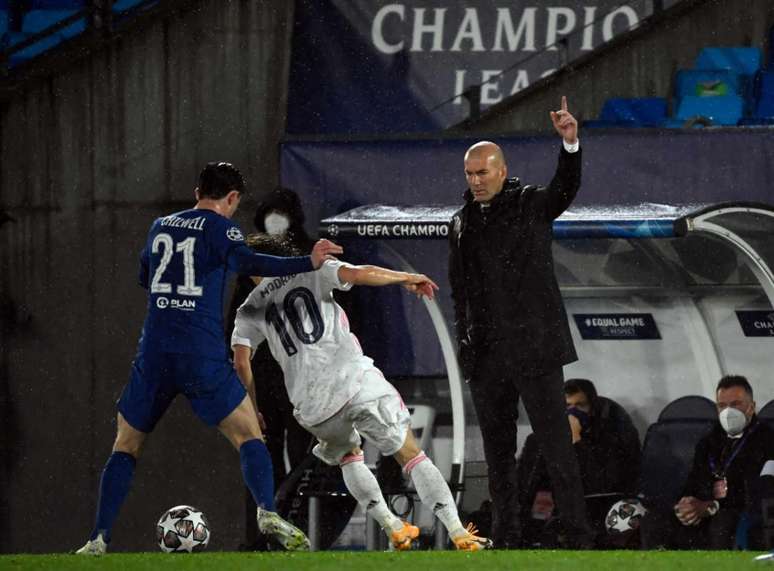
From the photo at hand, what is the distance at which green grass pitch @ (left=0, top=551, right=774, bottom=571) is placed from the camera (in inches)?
283

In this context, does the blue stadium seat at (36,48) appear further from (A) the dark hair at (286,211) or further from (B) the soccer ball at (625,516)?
(B) the soccer ball at (625,516)

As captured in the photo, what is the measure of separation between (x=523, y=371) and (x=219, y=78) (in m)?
5.16

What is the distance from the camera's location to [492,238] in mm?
8445

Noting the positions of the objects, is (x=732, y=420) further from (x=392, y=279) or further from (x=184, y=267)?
(x=184, y=267)

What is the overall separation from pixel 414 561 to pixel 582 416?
10.3 ft

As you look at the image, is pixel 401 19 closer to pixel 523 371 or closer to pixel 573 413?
pixel 573 413

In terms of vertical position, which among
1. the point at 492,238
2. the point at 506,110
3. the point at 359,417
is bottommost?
the point at 359,417

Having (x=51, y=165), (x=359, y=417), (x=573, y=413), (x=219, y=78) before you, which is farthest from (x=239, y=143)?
(x=359, y=417)

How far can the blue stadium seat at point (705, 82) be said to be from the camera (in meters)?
13.2

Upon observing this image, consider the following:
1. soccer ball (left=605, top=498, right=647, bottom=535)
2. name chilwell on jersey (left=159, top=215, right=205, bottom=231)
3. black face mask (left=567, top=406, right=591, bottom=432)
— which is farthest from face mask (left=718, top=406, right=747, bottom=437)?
name chilwell on jersey (left=159, top=215, right=205, bottom=231)

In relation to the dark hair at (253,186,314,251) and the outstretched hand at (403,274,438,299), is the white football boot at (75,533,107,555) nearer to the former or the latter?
the outstretched hand at (403,274,438,299)

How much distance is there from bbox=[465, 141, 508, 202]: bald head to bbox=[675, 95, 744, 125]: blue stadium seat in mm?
4742

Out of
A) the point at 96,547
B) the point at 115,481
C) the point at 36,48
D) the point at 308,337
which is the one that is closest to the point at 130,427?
the point at 115,481

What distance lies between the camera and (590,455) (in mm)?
10344
